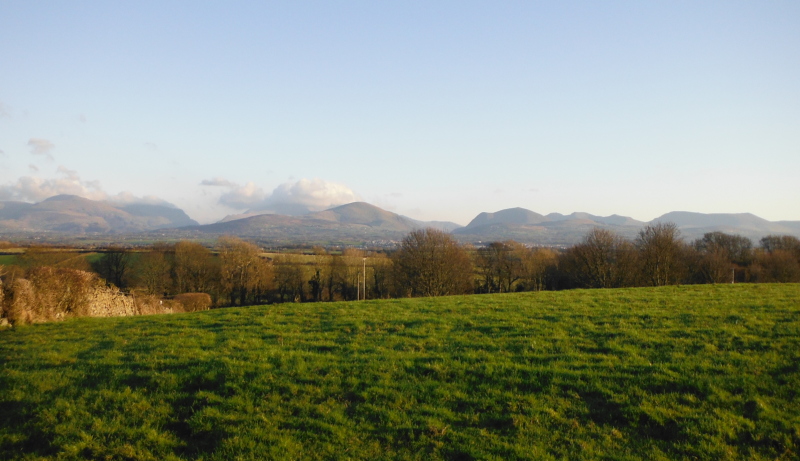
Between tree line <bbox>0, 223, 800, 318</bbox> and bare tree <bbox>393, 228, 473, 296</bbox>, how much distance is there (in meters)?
0.14

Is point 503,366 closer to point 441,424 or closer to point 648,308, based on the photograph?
point 441,424

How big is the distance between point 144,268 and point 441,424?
75.6 meters

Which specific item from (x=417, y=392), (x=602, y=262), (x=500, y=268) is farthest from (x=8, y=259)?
(x=602, y=262)

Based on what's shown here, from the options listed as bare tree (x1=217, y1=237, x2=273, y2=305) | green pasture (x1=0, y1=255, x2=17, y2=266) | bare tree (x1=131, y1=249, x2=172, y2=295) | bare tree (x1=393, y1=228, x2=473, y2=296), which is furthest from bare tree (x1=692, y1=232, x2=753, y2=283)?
green pasture (x1=0, y1=255, x2=17, y2=266)

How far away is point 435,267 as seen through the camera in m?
56.1

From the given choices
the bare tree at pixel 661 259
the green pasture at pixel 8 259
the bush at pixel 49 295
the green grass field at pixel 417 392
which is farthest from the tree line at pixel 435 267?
the green grass field at pixel 417 392

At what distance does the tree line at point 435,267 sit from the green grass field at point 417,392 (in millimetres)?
44212

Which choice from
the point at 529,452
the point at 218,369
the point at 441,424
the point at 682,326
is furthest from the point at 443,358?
the point at 682,326

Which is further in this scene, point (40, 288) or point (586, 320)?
point (40, 288)

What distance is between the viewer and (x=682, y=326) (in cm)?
1196

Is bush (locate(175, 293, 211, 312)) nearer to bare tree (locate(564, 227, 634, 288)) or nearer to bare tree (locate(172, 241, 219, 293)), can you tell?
bare tree (locate(172, 241, 219, 293))

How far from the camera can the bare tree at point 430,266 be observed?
55.3m

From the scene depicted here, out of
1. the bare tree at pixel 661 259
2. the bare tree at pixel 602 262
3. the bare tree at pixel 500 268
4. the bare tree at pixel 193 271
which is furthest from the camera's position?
the bare tree at pixel 500 268

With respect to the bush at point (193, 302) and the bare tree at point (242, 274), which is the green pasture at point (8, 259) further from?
the bare tree at point (242, 274)
